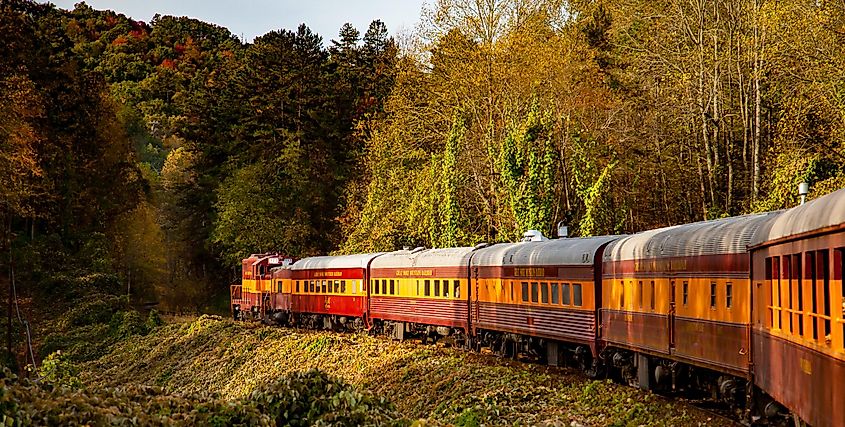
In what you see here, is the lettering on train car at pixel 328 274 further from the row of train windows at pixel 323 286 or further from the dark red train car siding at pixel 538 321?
the dark red train car siding at pixel 538 321

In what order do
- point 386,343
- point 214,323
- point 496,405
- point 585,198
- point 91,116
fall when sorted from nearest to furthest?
point 496,405, point 386,343, point 585,198, point 214,323, point 91,116

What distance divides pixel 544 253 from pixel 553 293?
3.85 ft

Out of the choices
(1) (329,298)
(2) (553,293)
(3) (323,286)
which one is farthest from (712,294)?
(3) (323,286)

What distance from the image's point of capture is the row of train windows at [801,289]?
9.40 m

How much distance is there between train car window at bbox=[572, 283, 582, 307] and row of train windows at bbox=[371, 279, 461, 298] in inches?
298

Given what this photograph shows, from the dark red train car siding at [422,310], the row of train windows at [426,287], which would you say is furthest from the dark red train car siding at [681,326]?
the row of train windows at [426,287]

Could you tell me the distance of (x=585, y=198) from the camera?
3956cm

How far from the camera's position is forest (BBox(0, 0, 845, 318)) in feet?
108

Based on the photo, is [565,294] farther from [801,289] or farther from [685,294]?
Result: [801,289]

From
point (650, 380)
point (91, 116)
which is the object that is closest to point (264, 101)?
point (91, 116)

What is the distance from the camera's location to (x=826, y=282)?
9469 mm

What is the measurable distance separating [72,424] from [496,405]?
1047 centimetres

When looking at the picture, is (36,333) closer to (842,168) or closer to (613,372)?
(613,372)

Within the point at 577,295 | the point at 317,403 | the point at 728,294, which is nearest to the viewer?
the point at 317,403
